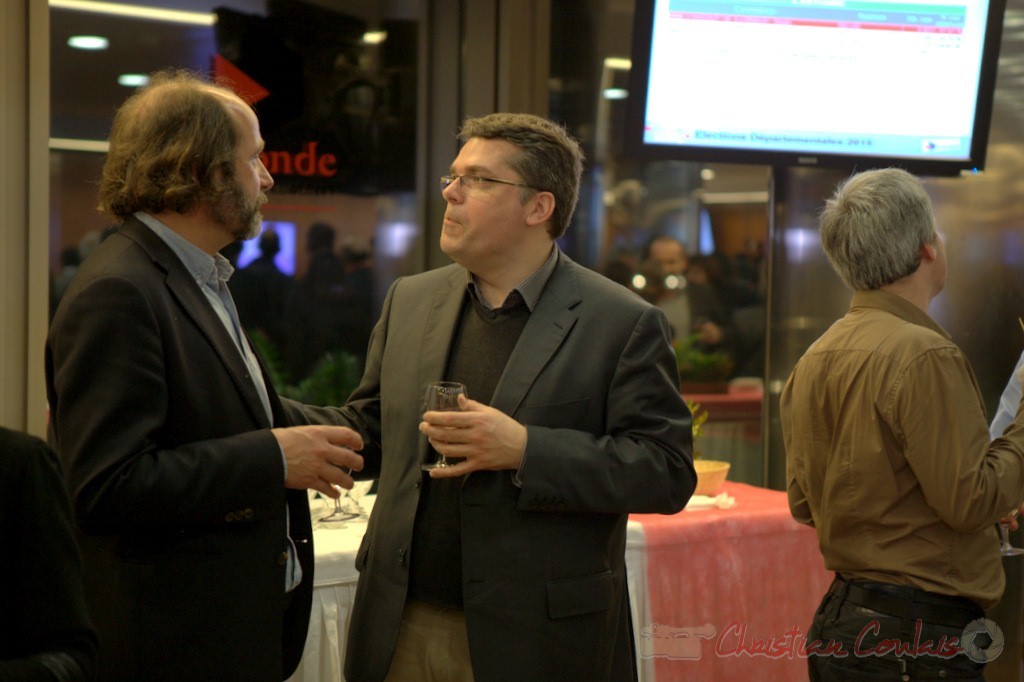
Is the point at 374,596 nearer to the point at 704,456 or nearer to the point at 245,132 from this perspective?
the point at 245,132

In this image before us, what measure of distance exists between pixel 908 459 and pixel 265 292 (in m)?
3.02

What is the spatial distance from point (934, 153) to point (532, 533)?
8.67 ft

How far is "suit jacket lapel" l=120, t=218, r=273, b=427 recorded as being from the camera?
74.0 inches

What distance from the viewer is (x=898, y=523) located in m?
2.26

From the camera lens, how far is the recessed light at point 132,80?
163 inches

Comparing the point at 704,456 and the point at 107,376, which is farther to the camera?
the point at 704,456

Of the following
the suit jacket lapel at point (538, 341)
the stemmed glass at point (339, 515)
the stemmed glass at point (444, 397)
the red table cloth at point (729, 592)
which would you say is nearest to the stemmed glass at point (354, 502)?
the stemmed glass at point (339, 515)

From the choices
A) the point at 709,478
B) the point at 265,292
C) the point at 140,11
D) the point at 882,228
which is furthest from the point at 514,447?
the point at 140,11

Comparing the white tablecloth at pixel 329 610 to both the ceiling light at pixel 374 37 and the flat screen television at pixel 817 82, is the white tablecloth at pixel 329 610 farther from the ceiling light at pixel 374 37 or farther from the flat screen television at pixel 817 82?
the ceiling light at pixel 374 37

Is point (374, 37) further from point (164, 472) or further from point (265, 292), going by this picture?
point (164, 472)

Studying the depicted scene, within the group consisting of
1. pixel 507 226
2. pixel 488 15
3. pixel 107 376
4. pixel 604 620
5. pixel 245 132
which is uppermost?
pixel 488 15

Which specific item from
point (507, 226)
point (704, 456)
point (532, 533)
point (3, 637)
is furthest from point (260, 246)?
point (3, 637)

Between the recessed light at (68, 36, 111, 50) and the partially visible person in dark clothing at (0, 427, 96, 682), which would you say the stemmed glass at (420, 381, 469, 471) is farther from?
the recessed light at (68, 36, 111, 50)

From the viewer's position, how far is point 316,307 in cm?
470
